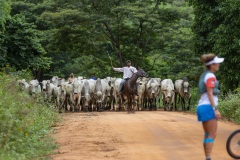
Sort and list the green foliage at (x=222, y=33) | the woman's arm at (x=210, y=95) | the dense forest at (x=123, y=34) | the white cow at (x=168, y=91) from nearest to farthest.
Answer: the woman's arm at (x=210, y=95), the green foliage at (x=222, y=33), the white cow at (x=168, y=91), the dense forest at (x=123, y=34)

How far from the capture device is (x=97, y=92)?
27.3 metres

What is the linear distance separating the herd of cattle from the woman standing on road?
17628 mm

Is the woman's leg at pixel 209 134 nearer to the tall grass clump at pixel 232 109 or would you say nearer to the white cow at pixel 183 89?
the tall grass clump at pixel 232 109

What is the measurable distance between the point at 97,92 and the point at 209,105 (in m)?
19.0

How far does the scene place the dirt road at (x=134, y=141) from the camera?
10.3m

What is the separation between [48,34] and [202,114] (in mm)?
28582

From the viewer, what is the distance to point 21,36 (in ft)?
86.2

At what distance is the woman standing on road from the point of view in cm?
845

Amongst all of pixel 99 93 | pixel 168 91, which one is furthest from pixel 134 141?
pixel 168 91

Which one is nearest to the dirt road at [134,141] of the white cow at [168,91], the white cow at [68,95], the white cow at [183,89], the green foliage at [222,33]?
the green foliage at [222,33]

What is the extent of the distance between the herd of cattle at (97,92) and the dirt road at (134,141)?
32.8ft

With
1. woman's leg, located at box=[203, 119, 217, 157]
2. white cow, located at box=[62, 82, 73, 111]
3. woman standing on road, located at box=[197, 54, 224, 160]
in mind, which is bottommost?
white cow, located at box=[62, 82, 73, 111]

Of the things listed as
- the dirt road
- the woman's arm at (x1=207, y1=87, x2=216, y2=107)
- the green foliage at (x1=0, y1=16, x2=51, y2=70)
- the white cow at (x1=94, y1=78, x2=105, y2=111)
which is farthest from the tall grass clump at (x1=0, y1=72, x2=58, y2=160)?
the white cow at (x1=94, y1=78, x2=105, y2=111)

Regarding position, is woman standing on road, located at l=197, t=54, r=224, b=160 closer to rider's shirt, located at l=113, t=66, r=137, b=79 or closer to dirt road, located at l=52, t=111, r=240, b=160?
dirt road, located at l=52, t=111, r=240, b=160
